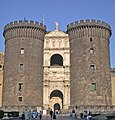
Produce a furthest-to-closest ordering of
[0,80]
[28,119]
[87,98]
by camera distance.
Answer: [0,80] < [87,98] < [28,119]

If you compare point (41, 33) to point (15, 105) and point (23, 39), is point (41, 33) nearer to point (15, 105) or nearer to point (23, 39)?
point (23, 39)

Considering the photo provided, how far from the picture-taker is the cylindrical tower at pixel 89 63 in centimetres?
4306

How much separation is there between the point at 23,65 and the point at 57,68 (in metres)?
5.62

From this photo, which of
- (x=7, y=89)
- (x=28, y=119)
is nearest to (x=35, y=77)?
(x=7, y=89)

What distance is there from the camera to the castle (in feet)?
142

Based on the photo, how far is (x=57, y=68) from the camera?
4650 centimetres

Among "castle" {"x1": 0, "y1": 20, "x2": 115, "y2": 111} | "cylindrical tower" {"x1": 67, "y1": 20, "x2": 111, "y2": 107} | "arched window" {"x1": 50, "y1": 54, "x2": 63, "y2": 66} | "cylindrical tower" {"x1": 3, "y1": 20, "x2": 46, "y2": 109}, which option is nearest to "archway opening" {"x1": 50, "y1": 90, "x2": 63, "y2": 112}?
"castle" {"x1": 0, "y1": 20, "x2": 115, "y2": 111}

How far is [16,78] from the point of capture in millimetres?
44156

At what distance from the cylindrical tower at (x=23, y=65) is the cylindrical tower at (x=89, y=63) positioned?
5.19 meters

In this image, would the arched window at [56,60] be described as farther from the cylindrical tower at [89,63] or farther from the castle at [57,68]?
the cylindrical tower at [89,63]

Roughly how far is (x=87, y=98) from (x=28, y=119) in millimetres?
15279

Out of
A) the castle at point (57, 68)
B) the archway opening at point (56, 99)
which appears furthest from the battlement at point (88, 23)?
the archway opening at point (56, 99)

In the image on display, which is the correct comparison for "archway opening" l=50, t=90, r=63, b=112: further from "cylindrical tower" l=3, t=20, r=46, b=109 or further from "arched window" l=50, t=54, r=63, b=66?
"arched window" l=50, t=54, r=63, b=66

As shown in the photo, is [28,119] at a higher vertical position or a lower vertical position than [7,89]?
lower
